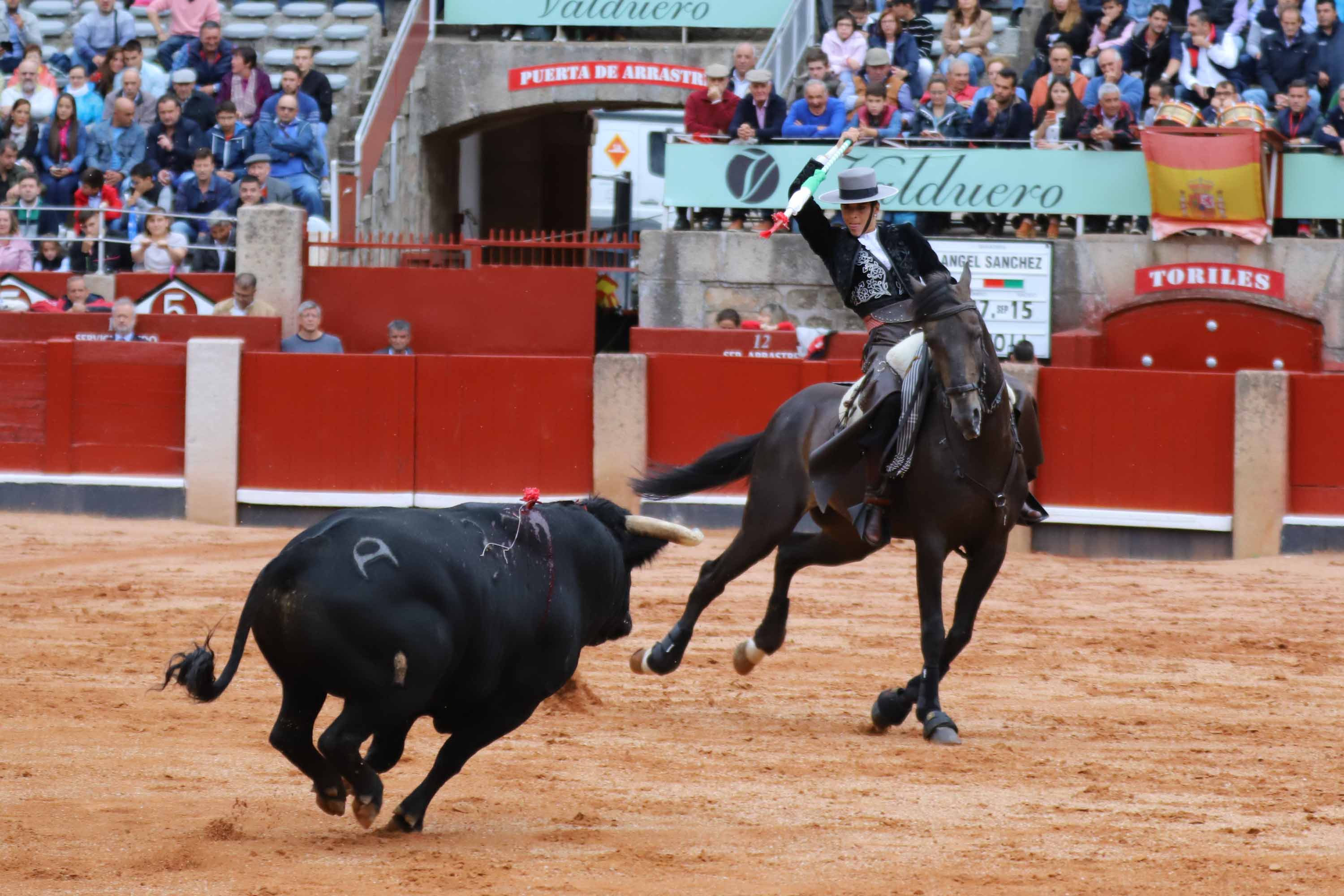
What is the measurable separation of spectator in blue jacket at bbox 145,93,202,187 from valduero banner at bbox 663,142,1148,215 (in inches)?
189

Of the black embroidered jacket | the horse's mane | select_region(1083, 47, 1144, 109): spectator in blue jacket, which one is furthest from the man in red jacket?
the horse's mane

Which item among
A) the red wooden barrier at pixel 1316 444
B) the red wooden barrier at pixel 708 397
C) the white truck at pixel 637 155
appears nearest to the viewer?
the red wooden barrier at pixel 1316 444

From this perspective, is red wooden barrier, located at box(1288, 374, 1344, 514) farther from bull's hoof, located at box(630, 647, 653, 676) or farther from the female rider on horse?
bull's hoof, located at box(630, 647, 653, 676)

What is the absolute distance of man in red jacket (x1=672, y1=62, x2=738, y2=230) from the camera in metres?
15.1

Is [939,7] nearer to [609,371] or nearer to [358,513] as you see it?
[609,371]

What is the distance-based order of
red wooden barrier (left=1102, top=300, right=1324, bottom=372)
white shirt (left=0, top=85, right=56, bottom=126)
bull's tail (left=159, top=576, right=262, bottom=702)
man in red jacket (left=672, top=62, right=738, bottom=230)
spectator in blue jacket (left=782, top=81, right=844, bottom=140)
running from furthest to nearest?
white shirt (left=0, top=85, right=56, bottom=126) < man in red jacket (left=672, top=62, right=738, bottom=230) < spectator in blue jacket (left=782, top=81, right=844, bottom=140) < red wooden barrier (left=1102, top=300, right=1324, bottom=372) < bull's tail (left=159, top=576, right=262, bottom=702)

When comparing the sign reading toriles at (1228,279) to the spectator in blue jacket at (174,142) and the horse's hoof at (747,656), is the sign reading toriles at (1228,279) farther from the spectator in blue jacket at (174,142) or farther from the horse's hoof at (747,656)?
the spectator in blue jacket at (174,142)

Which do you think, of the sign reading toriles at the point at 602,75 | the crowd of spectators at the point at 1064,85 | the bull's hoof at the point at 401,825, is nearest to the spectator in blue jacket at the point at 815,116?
the crowd of spectators at the point at 1064,85

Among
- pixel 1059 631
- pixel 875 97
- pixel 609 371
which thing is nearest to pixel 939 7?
pixel 875 97

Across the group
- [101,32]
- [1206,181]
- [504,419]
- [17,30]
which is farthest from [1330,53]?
[17,30]

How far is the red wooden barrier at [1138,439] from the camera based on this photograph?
39.4 feet

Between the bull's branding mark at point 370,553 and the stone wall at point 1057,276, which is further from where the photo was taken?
the stone wall at point 1057,276

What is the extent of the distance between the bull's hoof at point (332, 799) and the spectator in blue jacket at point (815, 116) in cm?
1052

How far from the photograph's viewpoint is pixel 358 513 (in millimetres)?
4883
